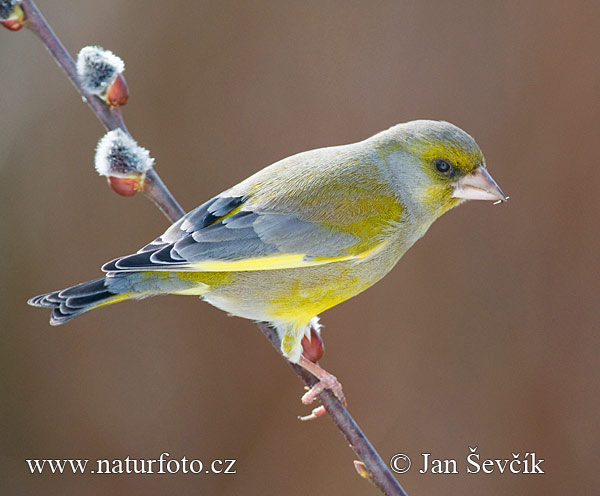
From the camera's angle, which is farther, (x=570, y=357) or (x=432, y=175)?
(x=570, y=357)

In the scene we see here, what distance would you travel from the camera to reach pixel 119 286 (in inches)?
89.7

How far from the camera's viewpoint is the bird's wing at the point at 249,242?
230 cm

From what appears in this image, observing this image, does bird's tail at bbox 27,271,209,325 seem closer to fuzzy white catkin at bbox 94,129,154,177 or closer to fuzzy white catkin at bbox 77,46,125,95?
fuzzy white catkin at bbox 94,129,154,177

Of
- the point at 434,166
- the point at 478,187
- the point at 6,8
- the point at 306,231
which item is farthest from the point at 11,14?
the point at 478,187

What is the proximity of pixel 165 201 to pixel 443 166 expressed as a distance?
3.14ft

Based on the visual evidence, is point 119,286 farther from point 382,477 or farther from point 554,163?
point 554,163

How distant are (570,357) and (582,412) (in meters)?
0.30

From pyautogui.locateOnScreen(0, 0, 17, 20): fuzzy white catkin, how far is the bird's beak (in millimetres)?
1517

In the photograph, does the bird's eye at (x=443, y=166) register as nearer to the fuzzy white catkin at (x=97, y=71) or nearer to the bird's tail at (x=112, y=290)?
the bird's tail at (x=112, y=290)

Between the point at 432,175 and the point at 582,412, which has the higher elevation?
the point at 432,175

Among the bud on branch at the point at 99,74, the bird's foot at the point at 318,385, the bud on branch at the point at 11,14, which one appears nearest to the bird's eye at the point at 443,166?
the bird's foot at the point at 318,385

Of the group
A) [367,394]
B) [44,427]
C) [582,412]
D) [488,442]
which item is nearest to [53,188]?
[44,427]

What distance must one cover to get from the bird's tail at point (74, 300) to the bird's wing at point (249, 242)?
0.17 m

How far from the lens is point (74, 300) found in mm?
2172
